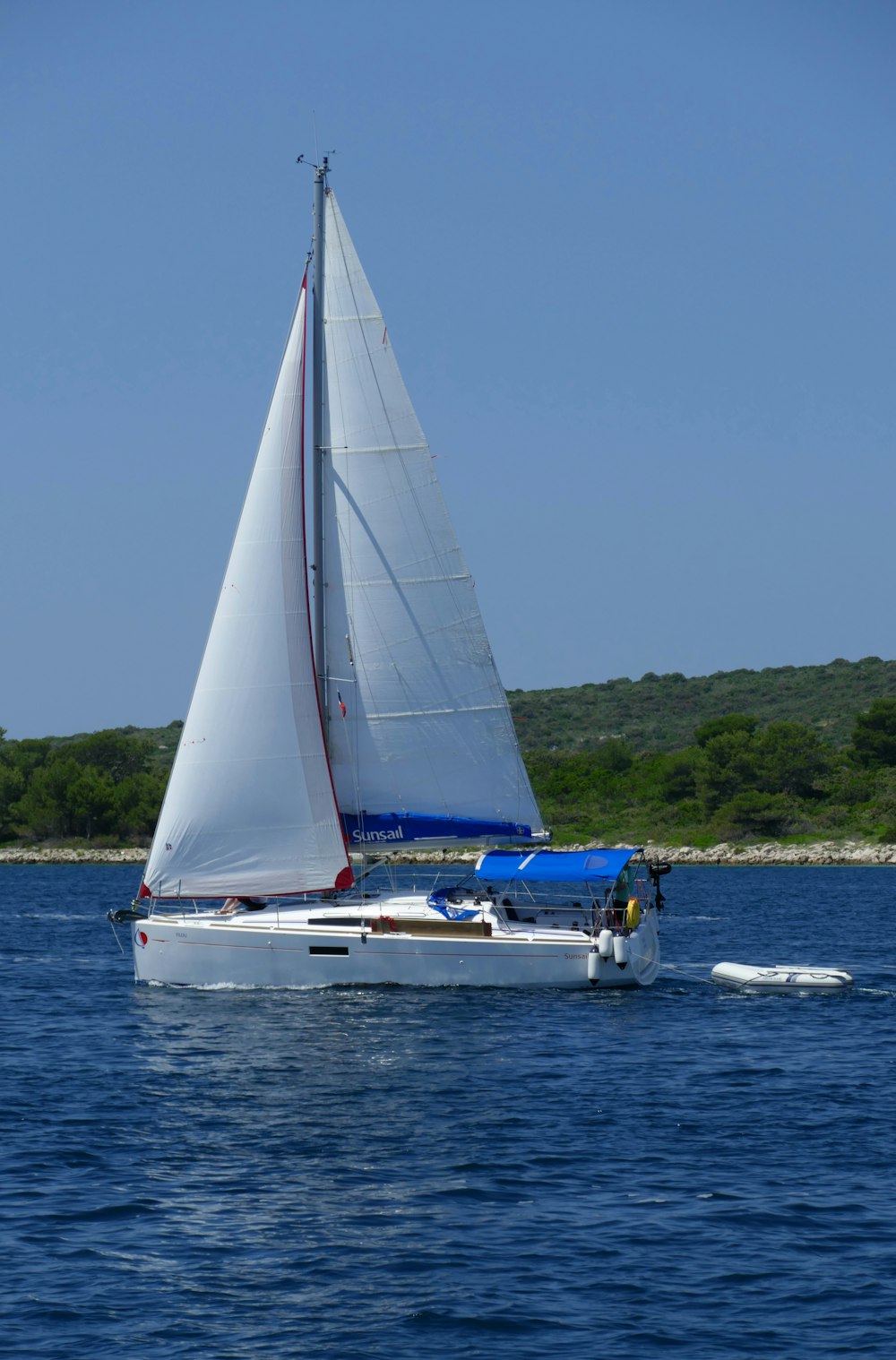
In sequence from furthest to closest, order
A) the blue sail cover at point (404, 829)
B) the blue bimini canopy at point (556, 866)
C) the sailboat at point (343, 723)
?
the blue sail cover at point (404, 829)
the sailboat at point (343, 723)
the blue bimini canopy at point (556, 866)

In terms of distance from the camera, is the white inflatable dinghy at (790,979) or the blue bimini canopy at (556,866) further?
the white inflatable dinghy at (790,979)

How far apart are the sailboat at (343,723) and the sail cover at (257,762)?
0.04 meters

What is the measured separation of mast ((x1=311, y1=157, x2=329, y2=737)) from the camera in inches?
→ 1366

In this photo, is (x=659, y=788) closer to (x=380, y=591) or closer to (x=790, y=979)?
(x=790, y=979)

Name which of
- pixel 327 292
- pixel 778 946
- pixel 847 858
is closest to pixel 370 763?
pixel 327 292

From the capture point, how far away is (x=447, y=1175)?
768 inches

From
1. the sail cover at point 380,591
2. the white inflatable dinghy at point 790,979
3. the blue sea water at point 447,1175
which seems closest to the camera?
the blue sea water at point 447,1175

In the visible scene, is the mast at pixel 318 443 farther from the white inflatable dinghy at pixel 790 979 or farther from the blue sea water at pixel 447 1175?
the white inflatable dinghy at pixel 790 979

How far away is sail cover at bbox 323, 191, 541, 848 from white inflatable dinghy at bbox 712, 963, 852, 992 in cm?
740

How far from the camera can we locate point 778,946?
46.4 m

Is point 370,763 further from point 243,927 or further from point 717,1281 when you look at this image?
point 717,1281

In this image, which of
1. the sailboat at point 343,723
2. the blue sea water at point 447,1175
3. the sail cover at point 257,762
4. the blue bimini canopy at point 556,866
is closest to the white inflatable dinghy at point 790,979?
the blue sea water at point 447,1175

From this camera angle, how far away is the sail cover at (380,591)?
34.7 meters

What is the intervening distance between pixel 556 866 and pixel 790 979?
6.63 m
